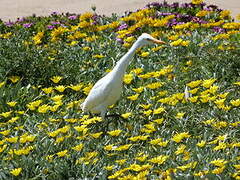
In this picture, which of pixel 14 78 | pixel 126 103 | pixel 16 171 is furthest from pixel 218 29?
pixel 16 171

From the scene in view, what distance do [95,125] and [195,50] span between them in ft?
6.68

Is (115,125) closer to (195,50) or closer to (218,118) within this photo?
(218,118)

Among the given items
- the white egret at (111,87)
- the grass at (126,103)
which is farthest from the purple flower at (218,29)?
the white egret at (111,87)

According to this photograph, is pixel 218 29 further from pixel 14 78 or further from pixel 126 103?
pixel 14 78

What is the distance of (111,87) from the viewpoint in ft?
16.7

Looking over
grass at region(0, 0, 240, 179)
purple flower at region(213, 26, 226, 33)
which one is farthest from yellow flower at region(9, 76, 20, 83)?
purple flower at region(213, 26, 226, 33)

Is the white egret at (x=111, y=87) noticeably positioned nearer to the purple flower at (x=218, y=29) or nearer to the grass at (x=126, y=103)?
the grass at (x=126, y=103)

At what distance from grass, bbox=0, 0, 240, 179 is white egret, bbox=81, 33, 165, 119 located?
0.12m

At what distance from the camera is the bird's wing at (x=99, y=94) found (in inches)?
201

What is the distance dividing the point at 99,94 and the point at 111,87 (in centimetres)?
13

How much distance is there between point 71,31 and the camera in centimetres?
750

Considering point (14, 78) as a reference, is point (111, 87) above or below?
above

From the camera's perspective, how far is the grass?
4410mm

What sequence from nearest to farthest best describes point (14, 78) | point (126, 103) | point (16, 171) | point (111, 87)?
1. point (16, 171)
2. point (111, 87)
3. point (126, 103)
4. point (14, 78)
